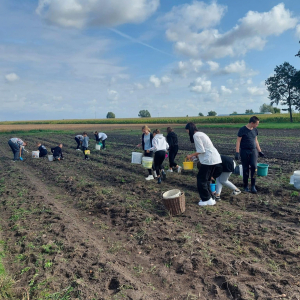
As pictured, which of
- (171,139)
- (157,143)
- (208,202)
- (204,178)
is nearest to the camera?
(204,178)

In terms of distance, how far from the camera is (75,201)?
7457 millimetres

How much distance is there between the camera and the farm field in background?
11.3 ft

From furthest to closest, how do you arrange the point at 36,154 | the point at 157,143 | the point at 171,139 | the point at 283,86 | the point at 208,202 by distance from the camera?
the point at 283,86 → the point at 36,154 → the point at 171,139 → the point at 157,143 → the point at 208,202

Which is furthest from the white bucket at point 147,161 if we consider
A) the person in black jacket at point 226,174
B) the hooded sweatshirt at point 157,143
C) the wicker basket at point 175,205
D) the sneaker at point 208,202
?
the wicker basket at point 175,205

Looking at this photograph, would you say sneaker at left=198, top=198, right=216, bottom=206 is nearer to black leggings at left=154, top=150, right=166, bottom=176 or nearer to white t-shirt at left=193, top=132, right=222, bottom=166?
white t-shirt at left=193, top=132, right=222, bottom=166

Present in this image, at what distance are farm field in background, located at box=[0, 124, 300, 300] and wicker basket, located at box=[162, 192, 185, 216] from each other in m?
0.15

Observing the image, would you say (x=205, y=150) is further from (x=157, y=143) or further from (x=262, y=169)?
(x=262, y=169)

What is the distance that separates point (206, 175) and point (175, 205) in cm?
96

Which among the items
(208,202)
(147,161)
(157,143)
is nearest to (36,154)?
(147,161)

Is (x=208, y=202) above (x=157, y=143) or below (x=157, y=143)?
below

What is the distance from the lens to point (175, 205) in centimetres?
586

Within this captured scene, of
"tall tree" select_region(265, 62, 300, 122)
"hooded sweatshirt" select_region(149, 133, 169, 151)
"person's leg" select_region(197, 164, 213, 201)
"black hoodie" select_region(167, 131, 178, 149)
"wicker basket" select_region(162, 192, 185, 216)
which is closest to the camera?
"wicker basket" select_region(162, 192, 185, 216)

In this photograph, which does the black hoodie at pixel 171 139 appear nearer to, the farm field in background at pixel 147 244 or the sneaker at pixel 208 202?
the farm field in background at pixel 147 244

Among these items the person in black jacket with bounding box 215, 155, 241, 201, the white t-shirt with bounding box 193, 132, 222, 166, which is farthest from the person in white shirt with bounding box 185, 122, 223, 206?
the person in black jacket with bounding box 215, 155, 241, 201
